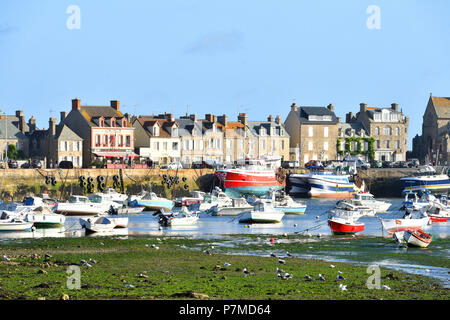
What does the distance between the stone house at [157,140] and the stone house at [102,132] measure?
3.65m

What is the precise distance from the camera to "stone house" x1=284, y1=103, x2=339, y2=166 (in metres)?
120

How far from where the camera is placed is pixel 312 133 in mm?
120875

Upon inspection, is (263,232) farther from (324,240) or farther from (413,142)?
(413,142)

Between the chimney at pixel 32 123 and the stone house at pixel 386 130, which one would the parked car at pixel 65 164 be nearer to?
the chimney at pixel 32 123

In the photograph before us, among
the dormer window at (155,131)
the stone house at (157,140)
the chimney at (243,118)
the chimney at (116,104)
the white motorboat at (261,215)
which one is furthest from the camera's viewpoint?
the chimney at (243,118)

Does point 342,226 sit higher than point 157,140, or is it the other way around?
point 157,140

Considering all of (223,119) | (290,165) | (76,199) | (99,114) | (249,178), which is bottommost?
(76,199)

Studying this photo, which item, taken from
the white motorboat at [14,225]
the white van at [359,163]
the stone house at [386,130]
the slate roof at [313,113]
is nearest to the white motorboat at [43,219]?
the white motorboat at [14,225]

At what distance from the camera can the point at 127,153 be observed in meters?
102

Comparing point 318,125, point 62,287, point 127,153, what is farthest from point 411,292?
point 318,125

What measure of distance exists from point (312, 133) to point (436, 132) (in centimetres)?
2038

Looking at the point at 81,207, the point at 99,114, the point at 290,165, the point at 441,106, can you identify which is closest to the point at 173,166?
the point at 99,114

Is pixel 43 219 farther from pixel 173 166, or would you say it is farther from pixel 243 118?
pixel 243 118

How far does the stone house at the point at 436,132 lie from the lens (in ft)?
412
